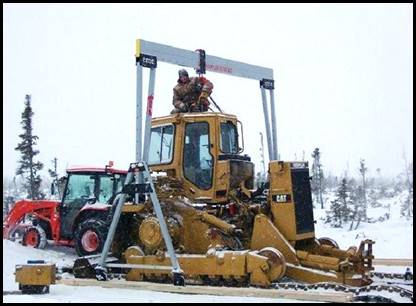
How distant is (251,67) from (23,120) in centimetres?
2079

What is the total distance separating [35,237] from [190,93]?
6.98m

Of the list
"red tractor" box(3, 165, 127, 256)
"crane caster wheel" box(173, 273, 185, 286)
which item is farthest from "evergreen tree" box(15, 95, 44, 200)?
"crane caster wheel" box(173, 273, 185, 286)

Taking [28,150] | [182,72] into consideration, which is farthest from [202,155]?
[28,150]

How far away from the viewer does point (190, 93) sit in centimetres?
1168

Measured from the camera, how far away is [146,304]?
7.88m

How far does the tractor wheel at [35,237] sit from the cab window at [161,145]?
594cm

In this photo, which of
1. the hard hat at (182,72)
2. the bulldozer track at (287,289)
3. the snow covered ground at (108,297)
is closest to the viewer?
the bulldozer track at (287,289)

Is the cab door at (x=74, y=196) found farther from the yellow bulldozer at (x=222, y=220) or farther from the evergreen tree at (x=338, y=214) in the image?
the evergreen tree at (x=338, y=214)

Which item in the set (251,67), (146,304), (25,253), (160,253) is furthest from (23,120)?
(146,304)

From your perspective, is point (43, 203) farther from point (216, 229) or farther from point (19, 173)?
point (19, 173)

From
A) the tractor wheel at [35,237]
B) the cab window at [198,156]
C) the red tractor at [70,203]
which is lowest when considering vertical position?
the tractor wheel at [35,237]

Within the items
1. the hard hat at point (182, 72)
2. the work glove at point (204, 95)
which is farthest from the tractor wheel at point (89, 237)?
the hard hat at point (182, 72)

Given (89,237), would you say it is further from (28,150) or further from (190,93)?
(28,150)

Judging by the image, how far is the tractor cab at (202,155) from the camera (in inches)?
428
